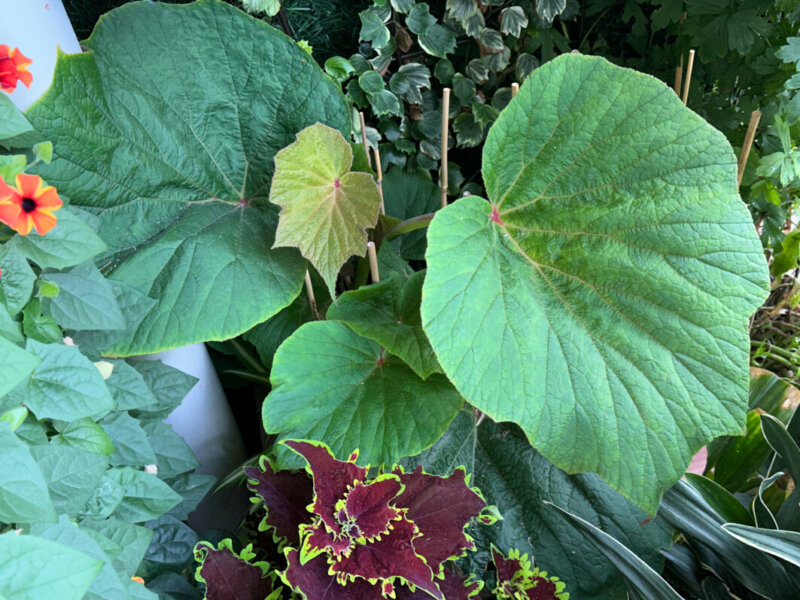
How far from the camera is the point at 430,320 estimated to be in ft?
2.33

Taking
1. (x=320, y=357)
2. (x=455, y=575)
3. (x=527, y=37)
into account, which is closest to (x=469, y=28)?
(x=527, y=37)

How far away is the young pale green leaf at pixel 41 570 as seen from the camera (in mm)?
425

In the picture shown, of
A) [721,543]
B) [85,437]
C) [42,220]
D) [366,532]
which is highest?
[42,220]

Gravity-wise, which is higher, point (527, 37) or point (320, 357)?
A: point (527, 37)

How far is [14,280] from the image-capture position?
63 centimetres

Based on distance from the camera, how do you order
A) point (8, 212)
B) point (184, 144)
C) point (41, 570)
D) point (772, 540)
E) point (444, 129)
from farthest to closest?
point (444, 129), point (184, 144), point (772, 540), point (8, 212), point (41, 570)

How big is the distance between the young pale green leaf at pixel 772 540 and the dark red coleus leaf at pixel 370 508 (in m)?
0.43

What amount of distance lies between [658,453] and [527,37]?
908 millimetres

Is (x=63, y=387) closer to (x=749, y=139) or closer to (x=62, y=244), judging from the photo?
(x=62, y=244)

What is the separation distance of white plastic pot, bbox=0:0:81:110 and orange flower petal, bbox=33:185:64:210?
0.89 ft

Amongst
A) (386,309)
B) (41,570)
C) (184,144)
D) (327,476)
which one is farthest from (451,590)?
(184,144)

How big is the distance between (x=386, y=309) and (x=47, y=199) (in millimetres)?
460

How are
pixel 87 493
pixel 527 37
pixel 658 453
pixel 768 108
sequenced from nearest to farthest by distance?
pixel 87 493 < pixel 658 453 < pixel 768 108 < pixel 527 37

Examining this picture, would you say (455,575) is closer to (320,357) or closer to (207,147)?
(320,357)
